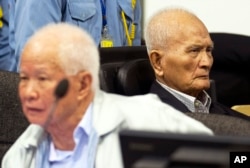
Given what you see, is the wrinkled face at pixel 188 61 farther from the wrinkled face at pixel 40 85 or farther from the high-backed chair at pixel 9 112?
the wrinkled face at pixel 40 85

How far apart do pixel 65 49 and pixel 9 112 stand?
76 cm

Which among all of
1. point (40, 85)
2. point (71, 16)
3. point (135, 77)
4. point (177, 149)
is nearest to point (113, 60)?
point (135, 77)

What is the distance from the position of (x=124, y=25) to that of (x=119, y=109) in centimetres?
170

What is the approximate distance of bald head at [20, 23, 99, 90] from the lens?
1239mm

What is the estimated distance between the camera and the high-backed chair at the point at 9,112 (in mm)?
1905

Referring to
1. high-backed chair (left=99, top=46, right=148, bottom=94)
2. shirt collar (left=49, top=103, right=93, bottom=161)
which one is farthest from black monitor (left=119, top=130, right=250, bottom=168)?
high-backed chair (left=99, top=46, right=148, bottom=94)

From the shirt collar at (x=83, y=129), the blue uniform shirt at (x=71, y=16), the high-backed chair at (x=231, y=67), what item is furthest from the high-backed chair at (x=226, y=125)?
the high-backed chair at (x=231, y=67)

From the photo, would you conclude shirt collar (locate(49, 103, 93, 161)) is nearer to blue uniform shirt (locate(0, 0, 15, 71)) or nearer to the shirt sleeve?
the shirt sleeve

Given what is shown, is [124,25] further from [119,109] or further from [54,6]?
[119,109]

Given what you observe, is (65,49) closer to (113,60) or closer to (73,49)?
(73,49)

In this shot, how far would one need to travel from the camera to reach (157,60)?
2131 mm

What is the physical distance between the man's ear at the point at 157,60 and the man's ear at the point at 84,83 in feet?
2.84

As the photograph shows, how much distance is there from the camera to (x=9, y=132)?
76.1 inches

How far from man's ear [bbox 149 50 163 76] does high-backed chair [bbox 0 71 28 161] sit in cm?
55
